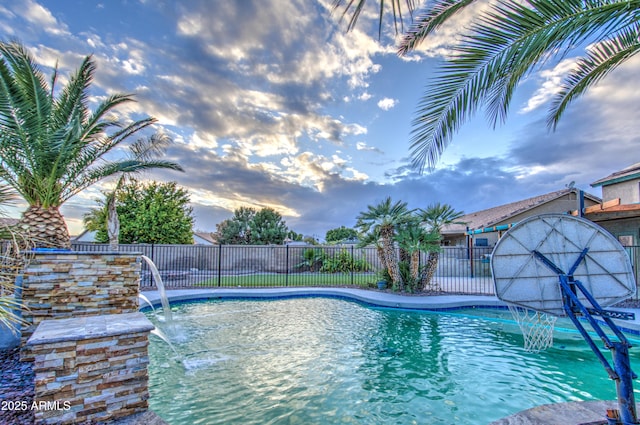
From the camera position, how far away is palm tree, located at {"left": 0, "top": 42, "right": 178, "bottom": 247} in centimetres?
507

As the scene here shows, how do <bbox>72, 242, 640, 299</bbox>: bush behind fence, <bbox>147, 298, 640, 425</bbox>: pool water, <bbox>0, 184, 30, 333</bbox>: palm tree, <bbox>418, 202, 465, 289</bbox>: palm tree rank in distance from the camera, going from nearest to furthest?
1. <bbox>0, 184, 30, 333</bbox>: palm tree
2. <bbox>147, 298, 640, 425</bbox>: pool water
3. <bbox>418, 202, 465, 289</bbox>: palm tree
4. <bbox>72, 242, 640, 299</bbox>: bush behind fence

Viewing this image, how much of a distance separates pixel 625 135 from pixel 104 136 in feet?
42.5

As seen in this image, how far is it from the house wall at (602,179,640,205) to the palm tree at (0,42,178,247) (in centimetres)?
1519

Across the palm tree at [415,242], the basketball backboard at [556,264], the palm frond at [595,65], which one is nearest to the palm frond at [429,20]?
the palm frond at [595,65]

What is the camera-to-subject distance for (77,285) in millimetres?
4230

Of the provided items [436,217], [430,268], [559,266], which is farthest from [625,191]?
[559,266]

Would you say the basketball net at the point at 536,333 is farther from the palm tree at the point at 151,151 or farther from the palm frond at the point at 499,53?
the palm tree at the point at 151,151

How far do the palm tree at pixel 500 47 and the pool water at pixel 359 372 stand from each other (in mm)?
3089

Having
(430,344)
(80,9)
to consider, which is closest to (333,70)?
(80,9)

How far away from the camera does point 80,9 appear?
6.65 metres

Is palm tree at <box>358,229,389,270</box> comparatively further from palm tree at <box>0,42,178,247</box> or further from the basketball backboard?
the basketball backboard

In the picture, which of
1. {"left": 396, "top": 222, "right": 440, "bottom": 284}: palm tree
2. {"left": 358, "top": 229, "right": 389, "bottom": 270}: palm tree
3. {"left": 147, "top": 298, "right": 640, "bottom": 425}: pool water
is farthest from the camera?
{"left": 358, "top": 229, "right": 389, "bottom": 270}: palm tree

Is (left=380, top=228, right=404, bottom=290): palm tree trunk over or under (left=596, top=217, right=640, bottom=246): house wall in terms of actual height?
under

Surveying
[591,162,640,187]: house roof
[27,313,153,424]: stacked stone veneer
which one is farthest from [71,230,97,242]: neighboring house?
[591,162,640,187]: house roof
